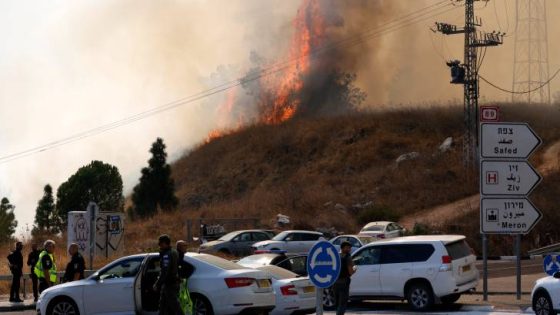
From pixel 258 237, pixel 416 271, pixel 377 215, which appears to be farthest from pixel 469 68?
pixel 416 271

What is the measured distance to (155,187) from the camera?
230 feet

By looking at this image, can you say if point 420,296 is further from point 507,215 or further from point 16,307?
point 16,307

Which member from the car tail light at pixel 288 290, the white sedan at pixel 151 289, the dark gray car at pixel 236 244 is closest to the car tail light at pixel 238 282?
the white sedan at pixel 151 289

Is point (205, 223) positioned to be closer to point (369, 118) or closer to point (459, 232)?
point (459, 232)

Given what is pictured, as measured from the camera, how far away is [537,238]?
4606 cm

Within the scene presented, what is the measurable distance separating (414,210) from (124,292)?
43.8 m

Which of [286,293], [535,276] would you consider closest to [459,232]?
[535,276]

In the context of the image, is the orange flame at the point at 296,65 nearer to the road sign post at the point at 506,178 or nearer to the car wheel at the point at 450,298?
the road sign post at the point at 506,178

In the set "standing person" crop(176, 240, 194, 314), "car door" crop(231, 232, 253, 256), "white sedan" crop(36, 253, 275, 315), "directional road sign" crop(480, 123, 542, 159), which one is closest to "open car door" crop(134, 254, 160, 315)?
"white sedan" crop(36, 253, 275, 315)

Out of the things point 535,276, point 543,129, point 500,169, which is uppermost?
point 543,129

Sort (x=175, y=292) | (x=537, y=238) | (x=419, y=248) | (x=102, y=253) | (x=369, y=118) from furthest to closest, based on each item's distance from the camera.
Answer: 1. (x=369, y=118)
2. (x=537, y=238)
3. (x=102, y=253)
4. (x=419, y=248)
5. (x=175, y=292)

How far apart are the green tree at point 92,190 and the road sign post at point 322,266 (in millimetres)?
55916

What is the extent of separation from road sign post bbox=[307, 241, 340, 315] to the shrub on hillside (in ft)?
143

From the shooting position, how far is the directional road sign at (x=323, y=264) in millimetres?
11883
